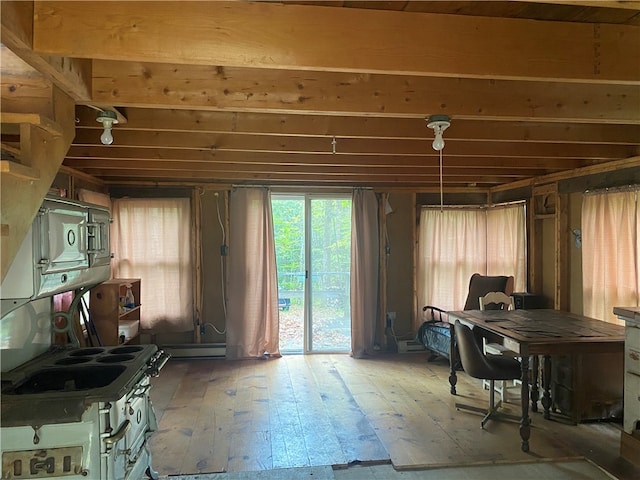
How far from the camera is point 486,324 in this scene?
354 centimetres

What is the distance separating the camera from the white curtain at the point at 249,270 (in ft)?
17.4

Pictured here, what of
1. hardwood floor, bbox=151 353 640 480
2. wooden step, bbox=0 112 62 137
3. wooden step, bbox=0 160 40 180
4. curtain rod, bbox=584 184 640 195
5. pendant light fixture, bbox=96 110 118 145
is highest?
pendant light fixture, bbox=96 110 118 145

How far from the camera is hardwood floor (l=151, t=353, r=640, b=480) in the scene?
2.91 m

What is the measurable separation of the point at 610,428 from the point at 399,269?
115 inches

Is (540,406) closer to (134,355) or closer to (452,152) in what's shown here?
(452,152)

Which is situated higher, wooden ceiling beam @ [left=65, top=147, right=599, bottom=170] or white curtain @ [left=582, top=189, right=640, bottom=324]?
wooden ceiling beam @ [left=65, top=147, right=599, bottom=170]

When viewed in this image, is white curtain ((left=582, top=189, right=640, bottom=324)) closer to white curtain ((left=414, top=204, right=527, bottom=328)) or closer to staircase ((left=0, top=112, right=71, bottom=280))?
white curtain ((left=414, top=204, right=527, bottom=328))

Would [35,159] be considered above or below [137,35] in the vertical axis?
below

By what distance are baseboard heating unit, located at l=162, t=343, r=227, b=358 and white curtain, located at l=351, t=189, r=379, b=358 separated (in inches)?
68.3

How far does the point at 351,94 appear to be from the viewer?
2.23m

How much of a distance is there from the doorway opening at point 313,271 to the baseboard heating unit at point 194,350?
88cm

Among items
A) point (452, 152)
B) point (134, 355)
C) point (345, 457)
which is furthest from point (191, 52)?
point (345, 457)

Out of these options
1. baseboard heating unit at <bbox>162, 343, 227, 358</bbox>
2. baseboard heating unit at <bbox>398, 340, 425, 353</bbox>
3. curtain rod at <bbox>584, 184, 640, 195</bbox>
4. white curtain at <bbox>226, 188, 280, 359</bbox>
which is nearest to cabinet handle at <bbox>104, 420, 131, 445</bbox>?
white curtain at <bbox>226, 188, 280, 359</bbox>

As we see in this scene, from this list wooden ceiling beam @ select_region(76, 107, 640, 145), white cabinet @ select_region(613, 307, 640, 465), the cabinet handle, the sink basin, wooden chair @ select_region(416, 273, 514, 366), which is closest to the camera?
the cabinet handle
